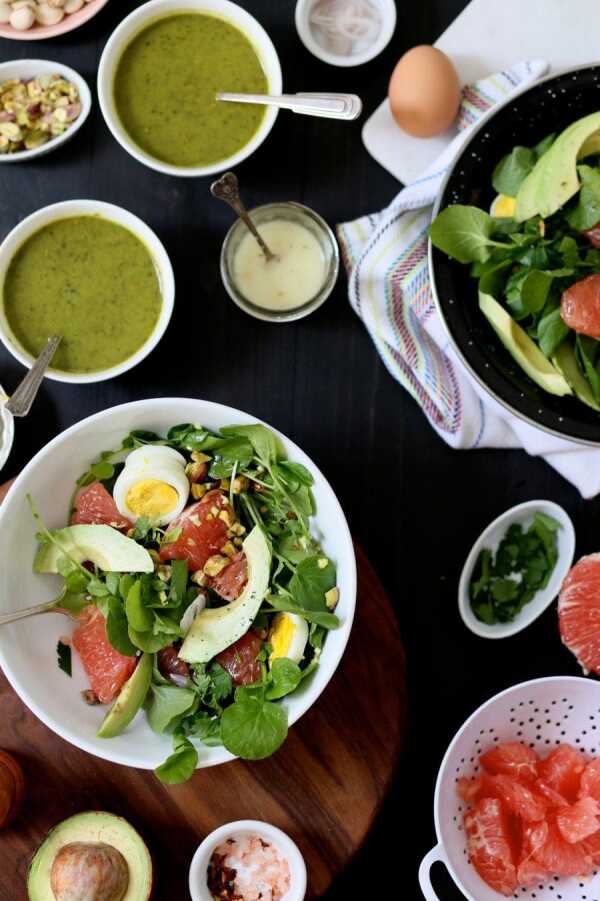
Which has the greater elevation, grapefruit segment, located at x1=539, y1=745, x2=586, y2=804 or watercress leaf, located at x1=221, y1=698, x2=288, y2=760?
watercress leaf, located at x1=221, y1=698, x2=288, y2=760

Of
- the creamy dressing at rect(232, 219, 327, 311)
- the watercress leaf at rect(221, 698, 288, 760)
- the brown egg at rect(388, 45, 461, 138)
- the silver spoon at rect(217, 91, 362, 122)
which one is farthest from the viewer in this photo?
the creamy dressing at rect(232, 219, 327, 311)

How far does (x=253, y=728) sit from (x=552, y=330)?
770 millimetres

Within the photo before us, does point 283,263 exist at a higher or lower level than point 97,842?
higher

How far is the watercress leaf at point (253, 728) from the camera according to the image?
1.31 m

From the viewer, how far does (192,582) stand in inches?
57.6

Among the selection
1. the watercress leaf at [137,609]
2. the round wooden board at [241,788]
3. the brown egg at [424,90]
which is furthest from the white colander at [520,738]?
the brown egg at [424,90]

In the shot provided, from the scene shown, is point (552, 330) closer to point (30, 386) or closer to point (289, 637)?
point (289, 637)

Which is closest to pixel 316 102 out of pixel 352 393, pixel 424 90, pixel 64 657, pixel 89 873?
pixel 424 90

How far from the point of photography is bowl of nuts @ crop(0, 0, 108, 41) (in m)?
1.70

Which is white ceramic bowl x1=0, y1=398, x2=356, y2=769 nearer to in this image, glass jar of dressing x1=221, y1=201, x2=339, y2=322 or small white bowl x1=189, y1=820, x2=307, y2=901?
small white bowl x1=189, y1=820, x2=307, y2=901

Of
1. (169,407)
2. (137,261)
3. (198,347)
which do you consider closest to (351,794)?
(169,407)

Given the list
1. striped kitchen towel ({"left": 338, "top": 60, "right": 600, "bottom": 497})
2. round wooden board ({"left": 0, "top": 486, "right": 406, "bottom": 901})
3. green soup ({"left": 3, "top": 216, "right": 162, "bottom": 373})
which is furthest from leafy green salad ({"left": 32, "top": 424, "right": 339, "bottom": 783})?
striped kitchen towel ({"left": 338, "top": 60, "right": 600, "bottom": 497})

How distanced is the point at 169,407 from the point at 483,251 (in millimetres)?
558

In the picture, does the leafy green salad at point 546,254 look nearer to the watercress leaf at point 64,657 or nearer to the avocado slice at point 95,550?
the avocado slice at point 95,550
